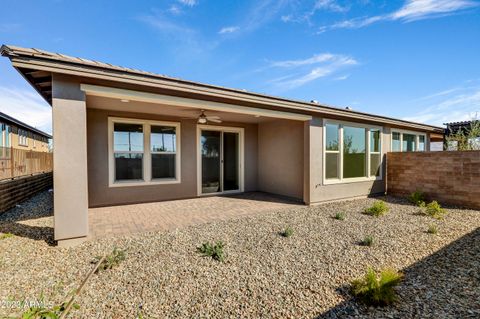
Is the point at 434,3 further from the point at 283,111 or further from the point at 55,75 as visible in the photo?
the point at 55,75

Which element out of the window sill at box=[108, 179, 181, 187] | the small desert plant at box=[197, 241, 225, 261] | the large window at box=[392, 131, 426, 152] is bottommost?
the small desert plant at box=[197, 241, 225, 261]

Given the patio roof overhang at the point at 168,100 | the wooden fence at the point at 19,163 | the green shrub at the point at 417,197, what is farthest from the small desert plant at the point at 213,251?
the green shrub at the point at 417,197

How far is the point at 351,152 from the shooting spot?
26.8 feet

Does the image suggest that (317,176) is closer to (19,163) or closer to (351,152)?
(351,152)

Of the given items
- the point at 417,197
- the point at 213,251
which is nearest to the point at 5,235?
the point at 213,251

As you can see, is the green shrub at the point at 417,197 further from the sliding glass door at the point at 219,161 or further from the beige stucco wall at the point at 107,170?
the beige stucco wall at the point at 107,170

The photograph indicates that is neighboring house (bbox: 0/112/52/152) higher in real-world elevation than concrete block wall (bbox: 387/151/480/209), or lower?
higher

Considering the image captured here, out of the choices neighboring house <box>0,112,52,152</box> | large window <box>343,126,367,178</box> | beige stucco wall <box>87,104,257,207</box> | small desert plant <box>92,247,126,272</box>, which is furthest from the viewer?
neighboring house <box>0,112,52,152</box>

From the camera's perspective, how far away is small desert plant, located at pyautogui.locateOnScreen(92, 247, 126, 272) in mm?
3135

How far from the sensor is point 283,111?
21.9 feet

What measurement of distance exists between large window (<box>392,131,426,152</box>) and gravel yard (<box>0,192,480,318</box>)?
5387 millimetres

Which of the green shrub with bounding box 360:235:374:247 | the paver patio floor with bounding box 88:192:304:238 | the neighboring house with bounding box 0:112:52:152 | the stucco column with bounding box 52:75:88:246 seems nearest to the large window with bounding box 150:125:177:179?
the paver patio floor with bounding box 88:192:304:238

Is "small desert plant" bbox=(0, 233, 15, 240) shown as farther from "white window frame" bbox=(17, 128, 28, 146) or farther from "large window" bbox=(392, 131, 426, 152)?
"white window frame" bbox=(17, 128, 28, 146)

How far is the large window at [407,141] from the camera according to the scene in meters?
9.68
